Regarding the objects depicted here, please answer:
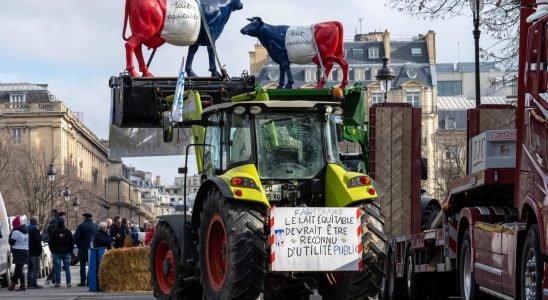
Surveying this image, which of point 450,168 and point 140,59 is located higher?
point 140,59

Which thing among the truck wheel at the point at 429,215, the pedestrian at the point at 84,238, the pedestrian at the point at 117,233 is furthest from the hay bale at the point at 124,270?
the truck wheel at the point at 429,215

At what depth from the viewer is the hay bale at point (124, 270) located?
94.1 feet

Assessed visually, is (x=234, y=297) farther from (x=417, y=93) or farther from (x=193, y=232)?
(x=417, y=93)

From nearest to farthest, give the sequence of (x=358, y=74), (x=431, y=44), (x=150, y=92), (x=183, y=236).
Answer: (x=183, y=236), (x=150, y=92), (x=431, y=44), (x=358, y=74)

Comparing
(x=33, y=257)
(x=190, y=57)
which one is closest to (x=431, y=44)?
(x=33, y=257)

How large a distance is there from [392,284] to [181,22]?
639 centimetres

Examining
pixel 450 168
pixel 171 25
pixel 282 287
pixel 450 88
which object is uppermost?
Answer: pixel 450 88

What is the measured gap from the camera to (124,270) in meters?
28.7

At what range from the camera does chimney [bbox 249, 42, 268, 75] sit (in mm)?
130875

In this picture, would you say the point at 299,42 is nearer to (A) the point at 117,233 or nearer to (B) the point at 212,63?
(B) the point at 212,63

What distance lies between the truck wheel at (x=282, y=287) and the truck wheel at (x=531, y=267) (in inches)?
112

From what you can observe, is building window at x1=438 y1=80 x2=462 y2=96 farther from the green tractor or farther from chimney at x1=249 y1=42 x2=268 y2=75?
the green tractor

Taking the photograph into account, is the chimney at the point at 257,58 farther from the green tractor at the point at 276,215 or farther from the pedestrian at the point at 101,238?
the green tractor at the point at 276,215

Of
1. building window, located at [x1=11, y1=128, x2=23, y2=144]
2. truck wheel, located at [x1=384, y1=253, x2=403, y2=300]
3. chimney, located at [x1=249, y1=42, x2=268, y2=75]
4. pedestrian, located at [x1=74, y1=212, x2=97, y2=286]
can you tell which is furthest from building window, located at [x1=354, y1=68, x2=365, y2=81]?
truck wheel, located at [x1=384, y1=253, x2=403, y2=300]
